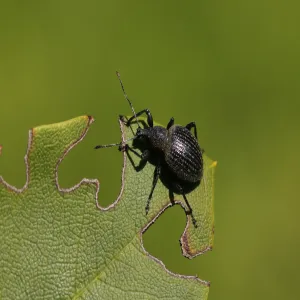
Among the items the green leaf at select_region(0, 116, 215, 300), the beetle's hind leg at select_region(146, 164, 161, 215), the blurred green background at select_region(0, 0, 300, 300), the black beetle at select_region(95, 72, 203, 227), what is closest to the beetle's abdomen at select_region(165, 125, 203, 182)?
the black beetle at select_region(95, 72, 203, 227)

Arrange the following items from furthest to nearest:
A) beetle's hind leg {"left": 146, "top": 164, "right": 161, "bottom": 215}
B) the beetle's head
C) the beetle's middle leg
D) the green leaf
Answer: the beetle's head
the beetle's middle leg
beetle's hind leg {"left": 146, "top": 164, "right": 161, "bottom": 215}
the green leaf

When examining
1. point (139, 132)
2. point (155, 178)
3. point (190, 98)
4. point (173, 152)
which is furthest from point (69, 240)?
point (190, 98)

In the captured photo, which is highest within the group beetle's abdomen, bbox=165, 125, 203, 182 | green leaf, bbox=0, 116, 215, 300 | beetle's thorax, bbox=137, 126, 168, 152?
beetle's thorax, bbox=137, 126, 168, 152

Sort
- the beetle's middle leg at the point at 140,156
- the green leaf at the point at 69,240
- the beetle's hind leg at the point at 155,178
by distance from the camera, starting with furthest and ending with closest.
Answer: the beetle's middle leg at the point at 140,156, the beetle's hind leg at the point at 155,178, the green leaf at the point at 69,240

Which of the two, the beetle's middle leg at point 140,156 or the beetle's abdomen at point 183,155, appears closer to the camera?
the beetle's middle leg at point 140,156

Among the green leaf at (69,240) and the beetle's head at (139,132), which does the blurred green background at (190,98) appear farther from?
A: the green leaf at (69,240)

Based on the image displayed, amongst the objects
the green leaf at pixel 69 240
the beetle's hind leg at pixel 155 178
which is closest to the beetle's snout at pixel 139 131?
the beetle's hind leg at pixel 155 178

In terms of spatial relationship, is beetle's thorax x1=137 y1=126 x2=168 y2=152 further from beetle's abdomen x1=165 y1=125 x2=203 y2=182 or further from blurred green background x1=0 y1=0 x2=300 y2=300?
blurred green background x1=0 y1=0 x2=300 y2=300

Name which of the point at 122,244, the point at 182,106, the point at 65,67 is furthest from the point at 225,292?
the point at 122,244
